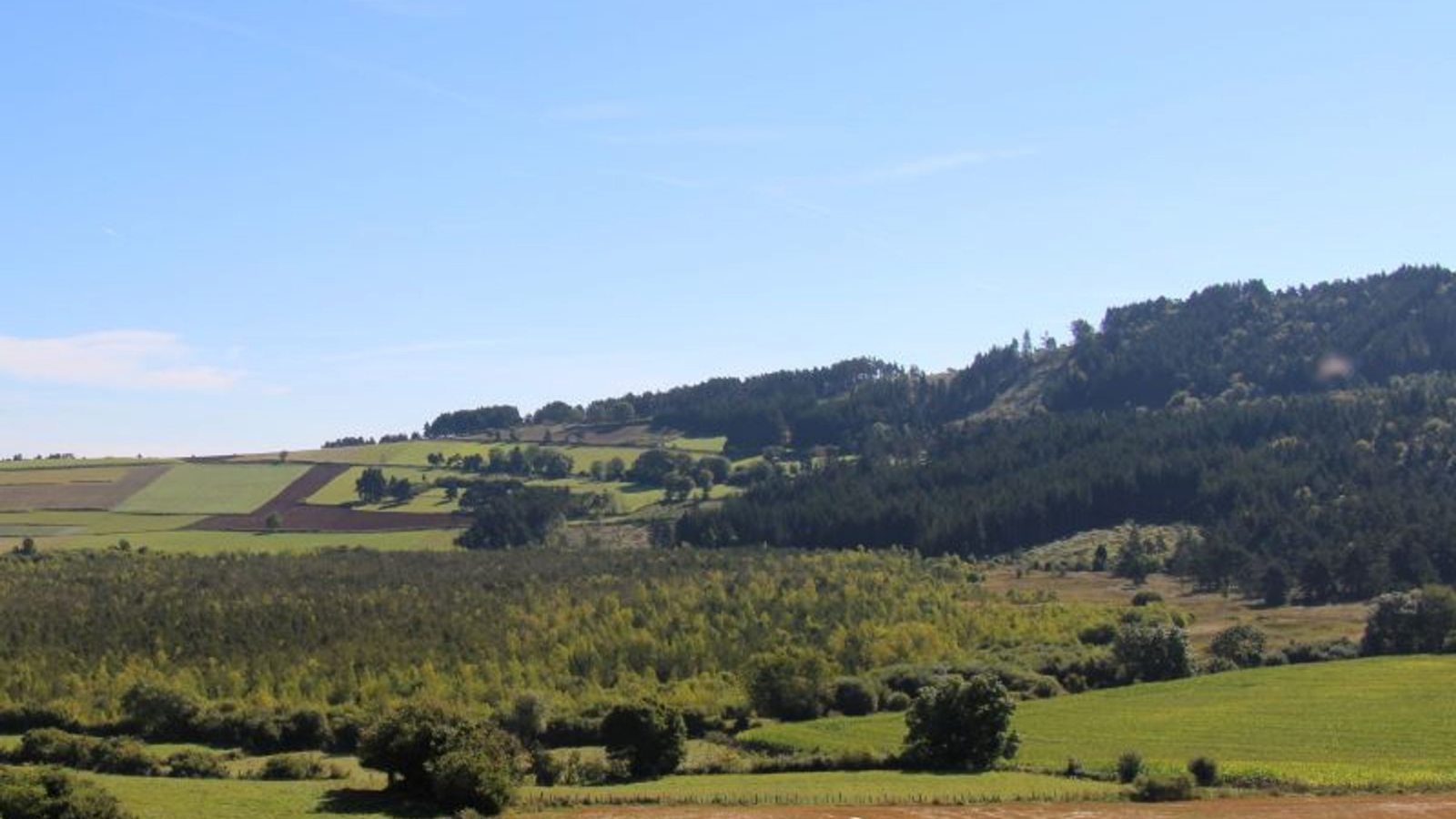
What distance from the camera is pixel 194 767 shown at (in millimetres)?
73875

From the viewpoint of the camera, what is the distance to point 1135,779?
219 ft

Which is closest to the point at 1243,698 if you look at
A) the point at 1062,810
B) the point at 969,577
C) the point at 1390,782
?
the point at 1390,782

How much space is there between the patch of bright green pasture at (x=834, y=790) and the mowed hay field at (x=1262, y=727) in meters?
5.46

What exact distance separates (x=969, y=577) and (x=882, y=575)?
20852 millimetres

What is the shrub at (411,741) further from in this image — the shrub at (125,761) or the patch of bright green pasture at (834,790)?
the shrub at (125,761)

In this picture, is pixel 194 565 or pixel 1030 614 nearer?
pixel 1030 614

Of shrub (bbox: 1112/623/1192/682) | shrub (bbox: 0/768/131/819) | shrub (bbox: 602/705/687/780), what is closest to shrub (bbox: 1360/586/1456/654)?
shrub (bbox: 1112/623/1192/682)

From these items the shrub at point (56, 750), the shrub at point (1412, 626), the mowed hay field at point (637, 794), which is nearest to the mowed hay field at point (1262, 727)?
the mowed hay field at point (637, 794)

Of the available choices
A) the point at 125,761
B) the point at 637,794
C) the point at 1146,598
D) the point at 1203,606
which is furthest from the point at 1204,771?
the point at 1203,606

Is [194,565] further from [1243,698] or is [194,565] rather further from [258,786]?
[1243,698]

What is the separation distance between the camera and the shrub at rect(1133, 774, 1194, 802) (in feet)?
208

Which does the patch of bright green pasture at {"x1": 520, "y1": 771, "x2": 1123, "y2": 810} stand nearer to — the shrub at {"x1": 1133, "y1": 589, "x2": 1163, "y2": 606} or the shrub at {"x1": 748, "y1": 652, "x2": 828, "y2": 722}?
the shrub at {"x1": 748, "y1": 652, "x2": 828, "y2": 722}

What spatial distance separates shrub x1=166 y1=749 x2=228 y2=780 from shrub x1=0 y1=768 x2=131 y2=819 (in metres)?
19.6

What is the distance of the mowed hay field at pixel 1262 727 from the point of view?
69.0 metres
